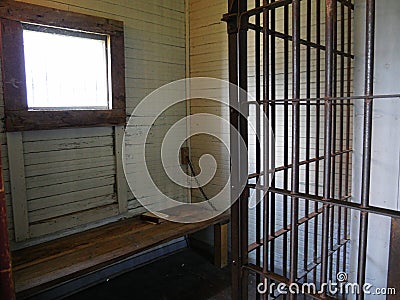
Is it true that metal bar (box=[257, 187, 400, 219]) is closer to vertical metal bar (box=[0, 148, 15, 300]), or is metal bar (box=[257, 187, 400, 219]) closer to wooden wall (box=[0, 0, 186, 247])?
vertical metal bar (box=[0, 148, 15, 300])

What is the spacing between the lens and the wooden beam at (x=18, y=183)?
2096mm

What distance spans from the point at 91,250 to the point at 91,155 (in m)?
0.73

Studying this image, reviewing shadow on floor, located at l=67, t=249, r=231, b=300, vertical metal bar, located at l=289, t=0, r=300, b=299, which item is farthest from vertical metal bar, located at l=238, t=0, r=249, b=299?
shadow on floor, located at l=67, t=249, r=231, b=300

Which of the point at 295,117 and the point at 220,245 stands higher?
the point at 295,117

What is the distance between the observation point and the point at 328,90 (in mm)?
1079

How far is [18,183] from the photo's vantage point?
213 centimetres

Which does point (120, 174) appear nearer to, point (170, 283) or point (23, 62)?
point (170, 283)

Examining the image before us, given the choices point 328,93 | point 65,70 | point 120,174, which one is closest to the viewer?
point 328,93

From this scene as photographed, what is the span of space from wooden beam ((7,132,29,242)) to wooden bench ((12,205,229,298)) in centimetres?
15

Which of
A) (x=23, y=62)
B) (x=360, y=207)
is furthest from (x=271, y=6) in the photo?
(x=23, y=62)

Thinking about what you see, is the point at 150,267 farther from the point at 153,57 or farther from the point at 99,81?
the point at 153,57

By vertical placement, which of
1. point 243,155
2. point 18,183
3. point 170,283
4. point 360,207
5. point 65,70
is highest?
point 65,70

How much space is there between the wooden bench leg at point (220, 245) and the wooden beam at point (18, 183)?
58.0 inches

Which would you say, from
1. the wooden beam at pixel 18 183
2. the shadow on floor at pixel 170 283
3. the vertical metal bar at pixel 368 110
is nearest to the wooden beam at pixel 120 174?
the shadow on floor at pixel 170 283
